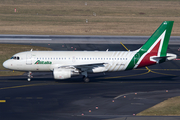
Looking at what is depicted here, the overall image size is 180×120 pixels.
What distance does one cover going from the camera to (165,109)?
1191 inches

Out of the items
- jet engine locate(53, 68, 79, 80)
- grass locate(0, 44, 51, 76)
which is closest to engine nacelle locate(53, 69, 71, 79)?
jet engine locate(53, 68, 79, 80)

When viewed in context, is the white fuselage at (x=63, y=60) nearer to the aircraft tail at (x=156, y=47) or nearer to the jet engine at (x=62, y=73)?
the jet engine at (x=62, y=73)

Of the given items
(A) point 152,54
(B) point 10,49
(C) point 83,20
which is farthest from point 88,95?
(C) point 83,20

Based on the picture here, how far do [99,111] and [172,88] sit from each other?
14.3m

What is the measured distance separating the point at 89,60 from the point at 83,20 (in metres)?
77.2

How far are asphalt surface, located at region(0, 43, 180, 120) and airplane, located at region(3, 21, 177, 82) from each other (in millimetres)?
2147

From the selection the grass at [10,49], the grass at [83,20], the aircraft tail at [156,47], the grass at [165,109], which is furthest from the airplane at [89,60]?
the grass at [83,20]

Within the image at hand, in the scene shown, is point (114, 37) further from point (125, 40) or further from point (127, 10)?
point (127, 10)

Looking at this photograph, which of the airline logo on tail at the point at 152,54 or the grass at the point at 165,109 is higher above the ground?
the airline logo on tail at the point at 152,54

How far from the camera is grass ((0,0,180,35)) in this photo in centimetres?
9725

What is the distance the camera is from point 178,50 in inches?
2768

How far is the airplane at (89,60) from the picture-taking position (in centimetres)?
4194

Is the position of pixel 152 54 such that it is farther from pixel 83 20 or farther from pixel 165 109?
pixel 83 20

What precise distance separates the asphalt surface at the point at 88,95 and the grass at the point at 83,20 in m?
49.3
